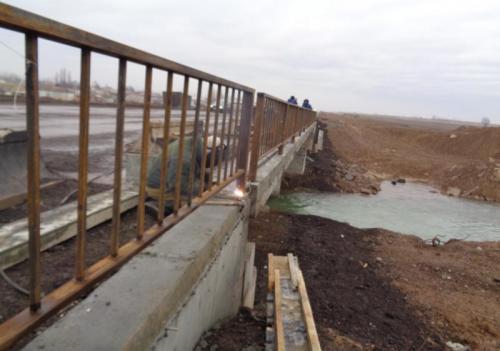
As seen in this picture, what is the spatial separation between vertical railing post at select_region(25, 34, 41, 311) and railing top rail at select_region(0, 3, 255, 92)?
5cm

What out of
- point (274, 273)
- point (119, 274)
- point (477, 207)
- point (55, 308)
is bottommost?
point (477, 207)

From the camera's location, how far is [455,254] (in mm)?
8695

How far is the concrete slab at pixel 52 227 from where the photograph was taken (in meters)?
3.00

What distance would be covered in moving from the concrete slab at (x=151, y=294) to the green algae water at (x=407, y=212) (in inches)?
337

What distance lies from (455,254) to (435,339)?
166 inches

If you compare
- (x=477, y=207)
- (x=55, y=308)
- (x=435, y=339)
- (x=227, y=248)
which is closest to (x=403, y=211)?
(x=477, y=207)

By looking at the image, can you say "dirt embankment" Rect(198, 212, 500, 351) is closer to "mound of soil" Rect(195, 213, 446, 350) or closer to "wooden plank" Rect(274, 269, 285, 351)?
"mound of soil" Rect(195, 213, 446, 350)

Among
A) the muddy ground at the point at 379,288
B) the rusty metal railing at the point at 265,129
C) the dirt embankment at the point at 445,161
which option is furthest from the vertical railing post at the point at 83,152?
the dirt embankment at the point at 445,161

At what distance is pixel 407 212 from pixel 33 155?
14.1m

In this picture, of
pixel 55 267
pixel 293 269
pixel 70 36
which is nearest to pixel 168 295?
pixel 55 267

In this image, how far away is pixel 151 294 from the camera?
7.38 ft

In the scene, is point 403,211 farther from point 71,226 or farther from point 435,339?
point 71,226

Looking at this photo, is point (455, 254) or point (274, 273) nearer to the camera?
point (274, 273)

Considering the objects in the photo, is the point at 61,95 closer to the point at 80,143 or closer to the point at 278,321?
the point at 80,143
